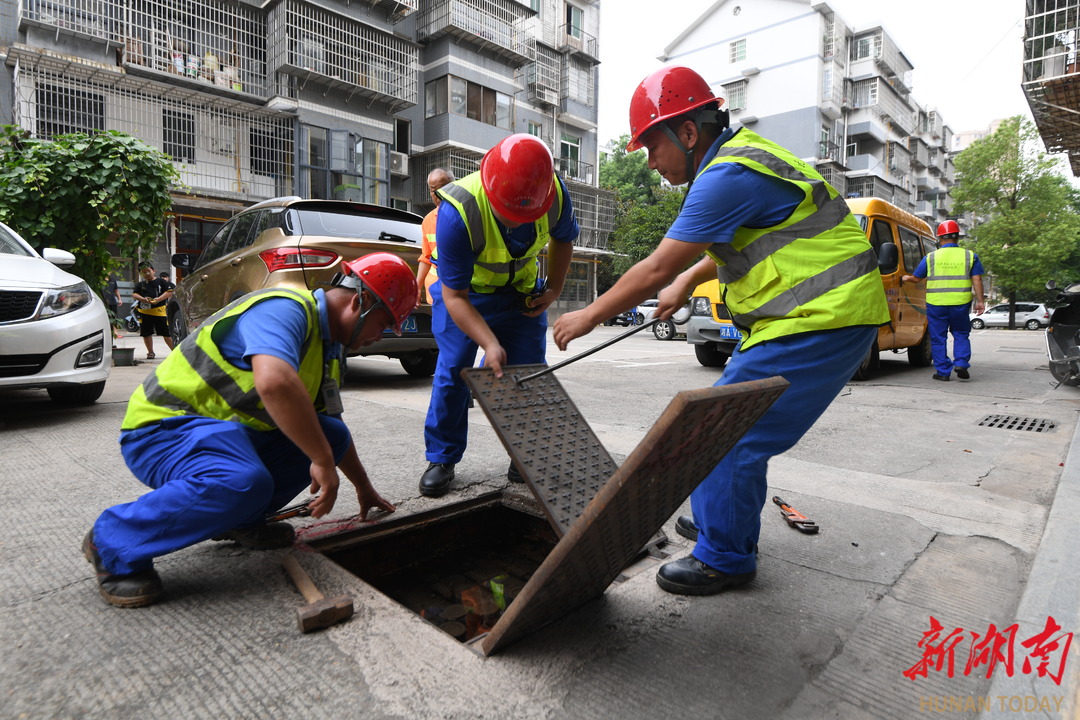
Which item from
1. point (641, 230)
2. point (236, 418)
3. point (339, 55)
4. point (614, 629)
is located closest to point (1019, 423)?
point (614, 629)

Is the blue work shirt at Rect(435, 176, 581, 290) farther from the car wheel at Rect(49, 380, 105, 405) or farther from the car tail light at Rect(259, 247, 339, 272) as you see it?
the car wheel at Rect(49, 380, 105, 405)

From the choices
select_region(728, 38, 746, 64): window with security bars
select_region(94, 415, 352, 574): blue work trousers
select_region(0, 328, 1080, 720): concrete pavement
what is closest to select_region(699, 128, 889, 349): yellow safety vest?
select_region(0, 328, 1080, 720): concrete pavement

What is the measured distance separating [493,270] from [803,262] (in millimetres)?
1376

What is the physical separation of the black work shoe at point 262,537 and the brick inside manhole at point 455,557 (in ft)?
0.35

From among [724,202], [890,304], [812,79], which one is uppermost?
[812,79]

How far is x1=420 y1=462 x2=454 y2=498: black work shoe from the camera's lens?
2848mm

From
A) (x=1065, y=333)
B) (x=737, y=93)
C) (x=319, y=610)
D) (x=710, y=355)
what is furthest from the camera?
(x=737, y=93)

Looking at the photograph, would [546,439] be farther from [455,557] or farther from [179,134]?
[179,134]

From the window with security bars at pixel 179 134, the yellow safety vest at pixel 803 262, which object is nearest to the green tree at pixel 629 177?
the window with security bars at pixel 179 134

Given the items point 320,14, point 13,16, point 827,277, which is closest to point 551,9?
point 320,14

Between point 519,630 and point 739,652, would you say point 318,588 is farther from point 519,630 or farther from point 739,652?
point 739,652

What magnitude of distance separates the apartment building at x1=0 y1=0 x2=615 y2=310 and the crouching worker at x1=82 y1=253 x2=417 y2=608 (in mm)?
16153

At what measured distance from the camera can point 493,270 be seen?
2.78m

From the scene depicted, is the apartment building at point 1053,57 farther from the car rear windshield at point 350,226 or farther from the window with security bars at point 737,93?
the window with security bars at point 737,93
